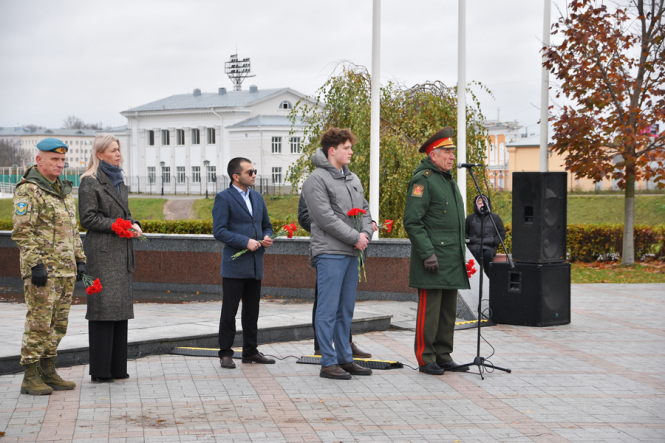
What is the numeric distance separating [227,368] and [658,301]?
7.98m

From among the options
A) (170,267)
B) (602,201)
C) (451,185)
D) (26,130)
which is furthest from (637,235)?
(26,130)

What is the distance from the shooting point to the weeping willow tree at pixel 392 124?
564 inches

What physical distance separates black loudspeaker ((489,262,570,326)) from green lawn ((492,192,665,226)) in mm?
23033

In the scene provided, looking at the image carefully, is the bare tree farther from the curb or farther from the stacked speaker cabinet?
the stacked speaker cabinet

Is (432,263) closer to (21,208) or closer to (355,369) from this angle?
(355,369)

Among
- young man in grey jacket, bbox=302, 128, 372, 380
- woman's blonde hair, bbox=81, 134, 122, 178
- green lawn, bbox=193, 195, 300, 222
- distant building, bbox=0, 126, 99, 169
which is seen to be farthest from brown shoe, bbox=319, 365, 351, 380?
distant building, bbox=0, 126, 99, 169

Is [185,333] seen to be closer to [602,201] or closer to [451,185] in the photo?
[451,185]

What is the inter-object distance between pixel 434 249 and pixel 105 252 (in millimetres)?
2772

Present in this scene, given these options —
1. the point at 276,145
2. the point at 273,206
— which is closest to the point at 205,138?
the point at 276,145

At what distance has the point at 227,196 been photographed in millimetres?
6863

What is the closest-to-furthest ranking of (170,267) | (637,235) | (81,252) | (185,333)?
(81,252) → (185,333) → (170,267) → (637,235)

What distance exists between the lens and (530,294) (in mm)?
9273

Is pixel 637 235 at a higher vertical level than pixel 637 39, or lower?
lower

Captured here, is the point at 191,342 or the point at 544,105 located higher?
the point at 544,105
